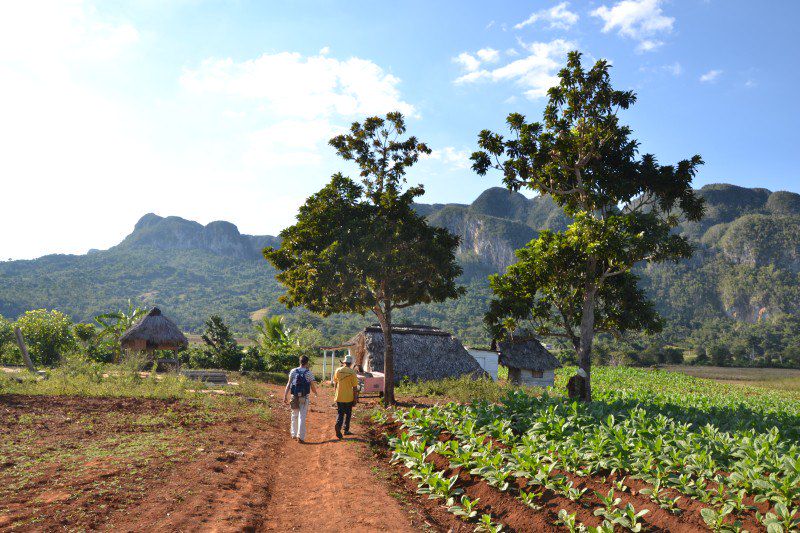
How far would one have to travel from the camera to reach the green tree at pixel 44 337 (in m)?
29.5

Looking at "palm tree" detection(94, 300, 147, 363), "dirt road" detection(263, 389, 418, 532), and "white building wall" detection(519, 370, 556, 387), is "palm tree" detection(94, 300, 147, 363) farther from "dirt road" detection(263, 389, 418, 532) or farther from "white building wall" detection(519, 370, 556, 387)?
"white building wall" detection(519, 370, 556, 387)

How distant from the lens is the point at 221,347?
3028cm

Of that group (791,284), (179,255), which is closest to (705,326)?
(791,284)

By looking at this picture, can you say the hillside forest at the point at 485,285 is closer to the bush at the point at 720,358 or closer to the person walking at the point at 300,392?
the bush at the point at 720,358

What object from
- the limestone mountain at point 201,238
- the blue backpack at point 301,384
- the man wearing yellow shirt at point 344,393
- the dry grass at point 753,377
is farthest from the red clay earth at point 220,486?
the limestone mountain at point 201,238

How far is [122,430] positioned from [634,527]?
9.43 metres

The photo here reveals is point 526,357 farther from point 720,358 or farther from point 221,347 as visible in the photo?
point 720,358

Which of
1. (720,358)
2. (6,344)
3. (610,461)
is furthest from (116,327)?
(720,358)

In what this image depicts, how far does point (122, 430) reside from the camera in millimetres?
10008

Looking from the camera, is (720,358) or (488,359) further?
(720,358)

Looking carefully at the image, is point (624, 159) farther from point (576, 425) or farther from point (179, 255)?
point (179, 255)

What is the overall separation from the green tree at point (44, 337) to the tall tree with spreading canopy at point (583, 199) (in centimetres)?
2795

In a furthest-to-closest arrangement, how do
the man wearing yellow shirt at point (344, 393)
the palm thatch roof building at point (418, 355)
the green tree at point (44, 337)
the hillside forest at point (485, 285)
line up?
the hillside forest at point (485, 285)
the green tree at point (44, 337)
the palm thatch roof building at point (418, 355)
the man wearing yellow shirt at point (344, 393)

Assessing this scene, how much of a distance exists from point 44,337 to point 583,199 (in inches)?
1244
